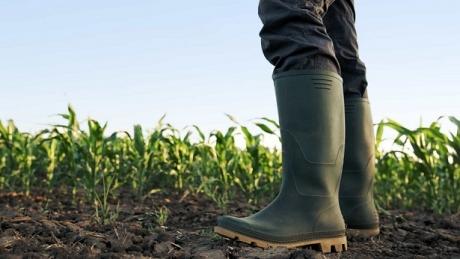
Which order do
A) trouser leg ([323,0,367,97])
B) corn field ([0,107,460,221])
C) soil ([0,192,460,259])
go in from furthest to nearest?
corn field ([0,107,460,221]) → trouser leg ([323,0,367,97]) → soil ([0,192,460,259])

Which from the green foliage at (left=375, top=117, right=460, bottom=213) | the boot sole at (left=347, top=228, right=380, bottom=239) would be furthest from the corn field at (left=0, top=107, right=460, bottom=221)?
the boot sole at (left=347, top=228, right=380, bottom=239)

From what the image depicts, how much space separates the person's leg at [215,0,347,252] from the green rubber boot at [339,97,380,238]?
1.36ft

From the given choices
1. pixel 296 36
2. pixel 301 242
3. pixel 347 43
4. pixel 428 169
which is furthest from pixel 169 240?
pixel 428 169

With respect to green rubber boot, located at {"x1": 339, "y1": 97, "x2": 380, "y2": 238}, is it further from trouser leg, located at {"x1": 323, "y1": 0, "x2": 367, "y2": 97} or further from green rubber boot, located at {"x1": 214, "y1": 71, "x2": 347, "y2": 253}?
green rubber boot, located at {"x1": 214, "y1": 71, "x2": 347, "y2": 253}

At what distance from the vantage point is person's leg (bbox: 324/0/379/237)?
2240 millimetres

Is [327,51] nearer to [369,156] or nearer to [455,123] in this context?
[369,156]

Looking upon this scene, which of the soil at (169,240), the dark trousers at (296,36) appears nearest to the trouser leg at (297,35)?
the dark trousers at (296,36)

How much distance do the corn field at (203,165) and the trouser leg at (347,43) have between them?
47.5 inches

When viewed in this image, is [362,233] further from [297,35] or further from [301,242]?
[297,35]

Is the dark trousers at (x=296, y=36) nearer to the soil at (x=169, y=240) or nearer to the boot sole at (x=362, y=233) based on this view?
the soil at (x=169, y=240)

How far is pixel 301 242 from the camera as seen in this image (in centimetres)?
186

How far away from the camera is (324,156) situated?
1848 millimetres

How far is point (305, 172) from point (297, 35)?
0.43m

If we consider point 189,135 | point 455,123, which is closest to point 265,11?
point 455,123
